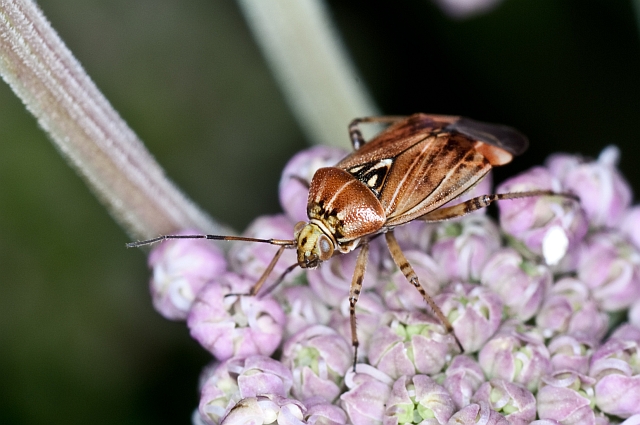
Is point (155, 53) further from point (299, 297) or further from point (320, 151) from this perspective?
point (299, 297)

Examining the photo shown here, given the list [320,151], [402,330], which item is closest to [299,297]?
[402,330]

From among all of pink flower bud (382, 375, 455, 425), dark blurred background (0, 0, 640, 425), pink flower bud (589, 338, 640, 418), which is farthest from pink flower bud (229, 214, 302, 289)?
dark blurred background (0, 0, 640, 425)

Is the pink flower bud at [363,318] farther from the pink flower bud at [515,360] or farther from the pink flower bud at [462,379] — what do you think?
the pink flower bud at [515,360]

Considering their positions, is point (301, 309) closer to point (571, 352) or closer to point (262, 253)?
point (262, 253)

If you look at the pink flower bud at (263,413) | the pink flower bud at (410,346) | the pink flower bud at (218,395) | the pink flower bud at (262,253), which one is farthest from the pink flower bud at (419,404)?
the pink flower bud at (262,253)

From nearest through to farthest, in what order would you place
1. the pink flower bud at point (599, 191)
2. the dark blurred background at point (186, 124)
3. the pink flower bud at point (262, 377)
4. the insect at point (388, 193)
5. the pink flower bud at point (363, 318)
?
the pink flower bud at point (262, 377), the pink flower bud at point (363, 318), the insect at point (388, 193), the pink flower bud at point (599, 191), the dark blurred background at point (186, 124)

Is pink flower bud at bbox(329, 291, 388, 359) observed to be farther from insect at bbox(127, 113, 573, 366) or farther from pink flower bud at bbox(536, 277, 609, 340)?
pink flower bud at bbox(536, 277, 609, 340)

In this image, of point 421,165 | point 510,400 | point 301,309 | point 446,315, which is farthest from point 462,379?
point 421,165
